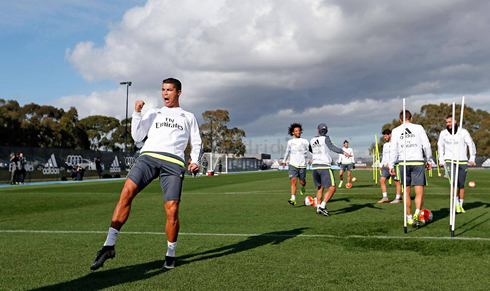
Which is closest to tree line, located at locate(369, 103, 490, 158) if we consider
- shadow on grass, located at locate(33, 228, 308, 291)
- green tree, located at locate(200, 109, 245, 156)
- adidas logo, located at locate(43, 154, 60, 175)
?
green tree, located at locate(200, 109, 245, 156)

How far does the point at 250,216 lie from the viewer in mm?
8867

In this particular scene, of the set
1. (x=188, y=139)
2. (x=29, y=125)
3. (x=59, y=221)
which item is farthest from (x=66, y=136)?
(x=188, y=139)

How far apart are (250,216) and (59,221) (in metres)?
3.95

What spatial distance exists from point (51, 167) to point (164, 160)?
29053 mm

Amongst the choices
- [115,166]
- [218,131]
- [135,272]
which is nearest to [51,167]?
[115,166]

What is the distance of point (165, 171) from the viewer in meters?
4.58

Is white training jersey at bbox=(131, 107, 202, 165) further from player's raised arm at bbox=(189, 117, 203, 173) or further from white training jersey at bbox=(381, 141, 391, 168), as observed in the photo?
white training jersey at bbox=(381, 141, 391, 168)

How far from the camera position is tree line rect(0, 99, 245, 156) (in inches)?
2175

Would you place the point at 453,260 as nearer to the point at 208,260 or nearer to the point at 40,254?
the point at 208,260

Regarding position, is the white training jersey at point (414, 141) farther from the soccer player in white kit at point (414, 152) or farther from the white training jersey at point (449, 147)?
the white training jersey at point (449, 147)

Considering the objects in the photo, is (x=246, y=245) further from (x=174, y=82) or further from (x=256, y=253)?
(x=174, y=82)

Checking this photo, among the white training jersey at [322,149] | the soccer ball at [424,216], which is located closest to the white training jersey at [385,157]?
the white training jersey at [322,149]

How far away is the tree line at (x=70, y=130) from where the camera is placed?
55.2 metres

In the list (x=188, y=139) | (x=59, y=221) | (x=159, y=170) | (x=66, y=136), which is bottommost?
(x=59, y=221)
